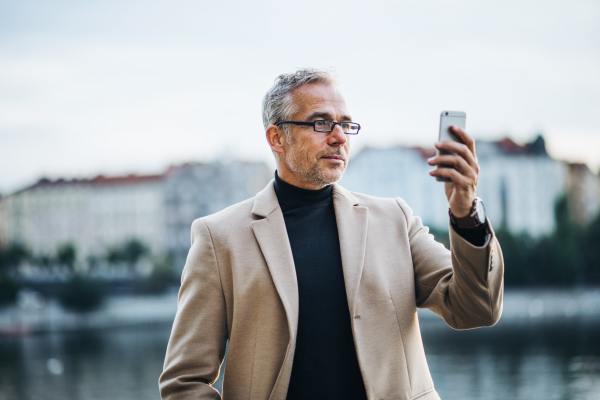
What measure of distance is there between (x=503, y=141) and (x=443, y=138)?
48.8m

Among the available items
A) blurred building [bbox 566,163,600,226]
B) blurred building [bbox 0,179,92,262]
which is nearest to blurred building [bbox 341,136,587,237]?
blurred building [bbox 566,163,600,226]

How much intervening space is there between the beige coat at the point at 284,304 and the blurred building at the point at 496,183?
143 ft

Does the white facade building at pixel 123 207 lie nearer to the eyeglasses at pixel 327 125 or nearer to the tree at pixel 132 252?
the tree at pixel 132 252

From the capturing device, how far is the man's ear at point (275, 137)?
1940 millimetres

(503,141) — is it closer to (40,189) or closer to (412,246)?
(40,189)

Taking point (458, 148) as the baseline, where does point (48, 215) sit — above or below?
below

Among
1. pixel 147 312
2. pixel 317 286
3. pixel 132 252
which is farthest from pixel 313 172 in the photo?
pixel 132 252

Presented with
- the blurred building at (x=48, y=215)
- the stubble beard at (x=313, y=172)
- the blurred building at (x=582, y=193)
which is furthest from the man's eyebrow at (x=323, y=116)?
the blurred building at (x=48, y=215)

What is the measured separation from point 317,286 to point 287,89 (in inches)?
24.0

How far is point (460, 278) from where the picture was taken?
1574 mm

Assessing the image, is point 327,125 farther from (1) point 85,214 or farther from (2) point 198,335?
(1) point 85,214

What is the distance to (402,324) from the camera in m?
1.73

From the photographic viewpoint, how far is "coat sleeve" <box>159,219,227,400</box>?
1688mm

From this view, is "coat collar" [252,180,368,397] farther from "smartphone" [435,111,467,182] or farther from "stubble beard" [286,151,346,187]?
"smartphone" [435,111,467,182]
